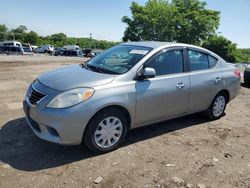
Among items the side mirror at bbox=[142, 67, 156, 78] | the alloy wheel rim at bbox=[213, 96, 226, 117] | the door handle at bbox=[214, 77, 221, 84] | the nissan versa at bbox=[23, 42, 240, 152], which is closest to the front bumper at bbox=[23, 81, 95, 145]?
the nissan versa at bbox=[23, 42, 240, 152]

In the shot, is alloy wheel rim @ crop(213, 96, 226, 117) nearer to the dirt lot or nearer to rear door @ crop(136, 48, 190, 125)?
the dirt lot

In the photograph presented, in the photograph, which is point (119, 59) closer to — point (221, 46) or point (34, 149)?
point (34, 149)

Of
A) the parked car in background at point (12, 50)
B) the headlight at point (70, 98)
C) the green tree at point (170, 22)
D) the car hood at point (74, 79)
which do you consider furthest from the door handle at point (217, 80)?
the green tree at point (170, 22)

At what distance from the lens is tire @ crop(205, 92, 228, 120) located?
6129 millimetres

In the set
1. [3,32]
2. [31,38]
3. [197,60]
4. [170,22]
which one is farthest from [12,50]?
[3,32]

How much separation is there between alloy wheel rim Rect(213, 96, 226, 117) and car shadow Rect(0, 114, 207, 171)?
1290 mm

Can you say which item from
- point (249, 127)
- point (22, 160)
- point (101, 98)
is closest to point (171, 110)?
point (101, 98)

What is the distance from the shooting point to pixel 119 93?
4.25m

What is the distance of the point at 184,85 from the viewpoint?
5.21 m

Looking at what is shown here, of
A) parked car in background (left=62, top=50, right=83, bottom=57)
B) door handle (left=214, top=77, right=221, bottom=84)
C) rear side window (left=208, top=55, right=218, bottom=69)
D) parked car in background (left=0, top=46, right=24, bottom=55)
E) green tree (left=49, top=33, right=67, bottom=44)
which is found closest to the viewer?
door handle (left=214, top=77, right=221, bottom=84)

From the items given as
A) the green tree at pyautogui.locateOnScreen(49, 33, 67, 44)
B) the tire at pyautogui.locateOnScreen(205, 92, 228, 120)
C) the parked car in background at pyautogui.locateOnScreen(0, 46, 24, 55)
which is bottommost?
the tire at pyautogui.locateOnScreen(205, 92, 228, 120)

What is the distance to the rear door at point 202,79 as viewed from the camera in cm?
548

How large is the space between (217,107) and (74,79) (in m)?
3.40

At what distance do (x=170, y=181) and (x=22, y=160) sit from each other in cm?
202
